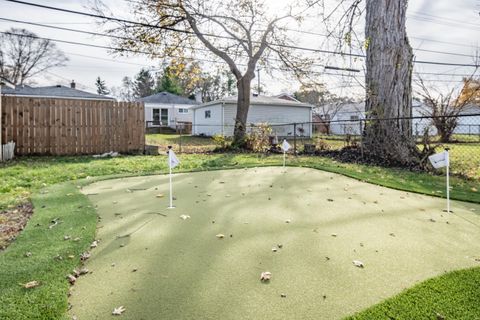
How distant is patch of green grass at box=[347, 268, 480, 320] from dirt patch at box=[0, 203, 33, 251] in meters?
3.28

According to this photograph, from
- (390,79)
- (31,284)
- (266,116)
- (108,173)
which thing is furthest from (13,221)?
(266,116)

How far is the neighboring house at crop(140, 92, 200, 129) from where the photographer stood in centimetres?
3150

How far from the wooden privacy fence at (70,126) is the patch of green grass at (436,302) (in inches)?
441

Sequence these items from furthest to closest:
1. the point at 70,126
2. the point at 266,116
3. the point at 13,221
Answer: the point at 266,116, the point at 70,126, the point at 13,221

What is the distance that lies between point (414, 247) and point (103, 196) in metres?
4.22

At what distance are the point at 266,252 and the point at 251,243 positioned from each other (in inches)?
9.5

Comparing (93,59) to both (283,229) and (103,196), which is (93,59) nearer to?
(103,196)

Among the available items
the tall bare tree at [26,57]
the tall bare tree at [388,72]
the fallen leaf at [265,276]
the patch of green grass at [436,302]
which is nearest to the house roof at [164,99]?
the tall bare tree at [26,57]

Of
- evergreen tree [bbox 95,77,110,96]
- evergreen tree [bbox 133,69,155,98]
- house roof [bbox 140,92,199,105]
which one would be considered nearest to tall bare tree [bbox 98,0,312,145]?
house roof [bbox 140,92,199,105]

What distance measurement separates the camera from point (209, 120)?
974 inches

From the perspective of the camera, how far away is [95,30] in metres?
14.0

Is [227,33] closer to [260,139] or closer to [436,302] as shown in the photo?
[260,139]

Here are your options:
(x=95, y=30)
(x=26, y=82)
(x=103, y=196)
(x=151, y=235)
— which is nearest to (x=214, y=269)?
(x=151, y=235)

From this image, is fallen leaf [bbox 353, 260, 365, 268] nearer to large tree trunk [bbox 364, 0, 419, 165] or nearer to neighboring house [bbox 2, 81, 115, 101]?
large tree trunk [bbox 364, 0, 419, 165]
